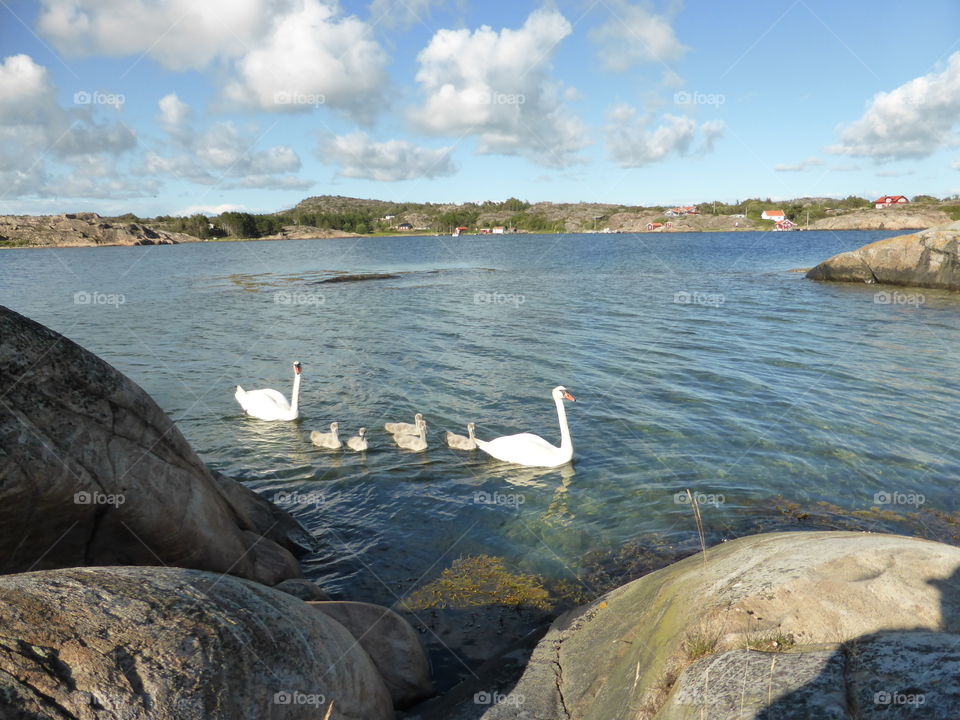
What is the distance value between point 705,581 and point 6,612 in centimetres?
517

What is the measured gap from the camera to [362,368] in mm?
21469

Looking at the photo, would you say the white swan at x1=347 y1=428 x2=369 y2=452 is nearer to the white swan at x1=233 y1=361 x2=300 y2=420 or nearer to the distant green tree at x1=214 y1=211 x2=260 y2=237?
the white swan at x1=233 y1=361 x2=300 y2=420

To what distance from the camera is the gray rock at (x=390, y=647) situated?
5.96 meters

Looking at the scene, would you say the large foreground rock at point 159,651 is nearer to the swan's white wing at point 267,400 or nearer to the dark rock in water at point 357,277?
the swan's white wing at point 267,400

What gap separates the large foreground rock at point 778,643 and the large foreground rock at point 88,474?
13.1 ft

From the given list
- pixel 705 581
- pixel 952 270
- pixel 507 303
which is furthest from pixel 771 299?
pixel 705 581

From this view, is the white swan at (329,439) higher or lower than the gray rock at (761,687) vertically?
lower

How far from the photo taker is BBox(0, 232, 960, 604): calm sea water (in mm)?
10438

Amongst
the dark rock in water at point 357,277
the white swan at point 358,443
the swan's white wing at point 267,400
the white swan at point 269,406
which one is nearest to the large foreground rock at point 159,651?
the white swan at point 358,443

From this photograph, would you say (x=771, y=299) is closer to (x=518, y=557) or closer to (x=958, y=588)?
(x=518, y=557)

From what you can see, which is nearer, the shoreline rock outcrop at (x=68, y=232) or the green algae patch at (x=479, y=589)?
the green algae patch at (x=479, y=589)

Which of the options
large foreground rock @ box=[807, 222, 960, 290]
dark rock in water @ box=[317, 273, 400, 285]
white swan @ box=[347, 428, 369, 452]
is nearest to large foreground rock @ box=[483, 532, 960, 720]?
white swan @ box=[347, 428, 369, 452]

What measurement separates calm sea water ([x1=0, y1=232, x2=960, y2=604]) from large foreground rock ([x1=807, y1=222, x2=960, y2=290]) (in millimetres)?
4499

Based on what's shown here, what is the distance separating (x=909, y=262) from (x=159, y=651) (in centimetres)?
4761
